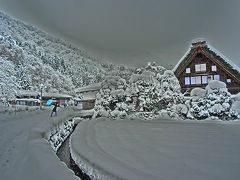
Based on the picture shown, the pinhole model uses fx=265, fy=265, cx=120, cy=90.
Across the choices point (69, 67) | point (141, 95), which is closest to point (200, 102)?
point (141, 95)

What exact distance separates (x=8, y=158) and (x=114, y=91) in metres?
19.2

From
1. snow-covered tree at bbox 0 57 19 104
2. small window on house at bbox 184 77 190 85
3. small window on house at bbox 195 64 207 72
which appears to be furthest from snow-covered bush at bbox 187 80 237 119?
snow-covered tree at bbox 0 57 19 104

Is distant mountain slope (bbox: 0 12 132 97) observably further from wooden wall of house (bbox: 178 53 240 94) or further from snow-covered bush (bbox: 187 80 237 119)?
snow-covered bush (bbox: 187 80 237 119)

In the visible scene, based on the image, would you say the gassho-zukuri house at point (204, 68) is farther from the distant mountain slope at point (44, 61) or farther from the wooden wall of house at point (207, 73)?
the distant mountain slope at point (44, 61)

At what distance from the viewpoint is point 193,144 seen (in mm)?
9891

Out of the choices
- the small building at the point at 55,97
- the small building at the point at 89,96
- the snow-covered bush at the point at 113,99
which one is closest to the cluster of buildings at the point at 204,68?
→ the snow-covered bush at the point at 113,99

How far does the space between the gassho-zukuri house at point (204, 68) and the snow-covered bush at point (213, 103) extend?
746 cm

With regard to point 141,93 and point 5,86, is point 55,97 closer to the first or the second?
point 5,86

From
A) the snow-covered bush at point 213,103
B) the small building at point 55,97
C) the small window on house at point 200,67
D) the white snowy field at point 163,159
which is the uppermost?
the small window on house at point 200,67

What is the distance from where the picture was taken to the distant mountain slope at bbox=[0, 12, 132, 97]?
6082 cm

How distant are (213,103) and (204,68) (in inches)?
385

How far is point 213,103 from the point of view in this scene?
19500mm

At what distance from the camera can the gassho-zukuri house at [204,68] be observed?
26.6m

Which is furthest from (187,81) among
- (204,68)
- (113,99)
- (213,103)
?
(213,103)
